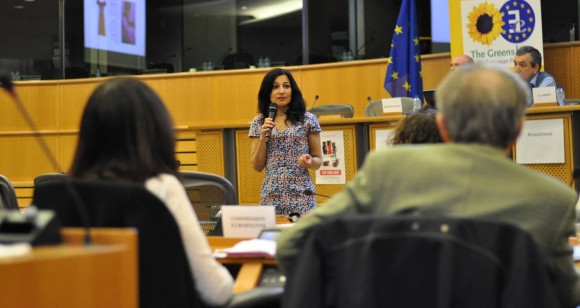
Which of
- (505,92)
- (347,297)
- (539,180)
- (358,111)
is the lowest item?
(347,297)

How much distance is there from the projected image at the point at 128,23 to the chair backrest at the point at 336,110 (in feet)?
14.9

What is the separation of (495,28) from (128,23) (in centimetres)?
567

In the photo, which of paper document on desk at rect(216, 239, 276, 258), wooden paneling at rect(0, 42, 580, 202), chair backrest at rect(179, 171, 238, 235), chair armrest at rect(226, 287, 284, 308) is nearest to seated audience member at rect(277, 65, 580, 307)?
chair armrest at rect(226, 287, 284, 308)

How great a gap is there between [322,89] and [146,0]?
339 centimetres

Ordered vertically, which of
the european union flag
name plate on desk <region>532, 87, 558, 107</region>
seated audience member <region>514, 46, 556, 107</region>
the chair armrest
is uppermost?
the european union flag

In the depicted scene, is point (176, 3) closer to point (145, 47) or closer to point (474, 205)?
point (145, 47)

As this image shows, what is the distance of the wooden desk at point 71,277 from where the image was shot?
37.4 inches

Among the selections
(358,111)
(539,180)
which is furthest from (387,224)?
(358,111)

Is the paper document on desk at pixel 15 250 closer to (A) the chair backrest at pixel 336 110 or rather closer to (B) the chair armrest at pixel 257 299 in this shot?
(B) the chair armrest at pixel 257 299

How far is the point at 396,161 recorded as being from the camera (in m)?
1.31

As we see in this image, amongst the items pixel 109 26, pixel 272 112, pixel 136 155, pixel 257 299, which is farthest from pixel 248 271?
pixel 109 26

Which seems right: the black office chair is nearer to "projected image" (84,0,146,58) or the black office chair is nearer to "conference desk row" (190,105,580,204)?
"conference desk row" (190,105,580,204)

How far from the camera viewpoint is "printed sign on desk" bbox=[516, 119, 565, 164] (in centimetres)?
496

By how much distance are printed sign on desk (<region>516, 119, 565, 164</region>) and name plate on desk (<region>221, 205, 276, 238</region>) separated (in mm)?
3359
